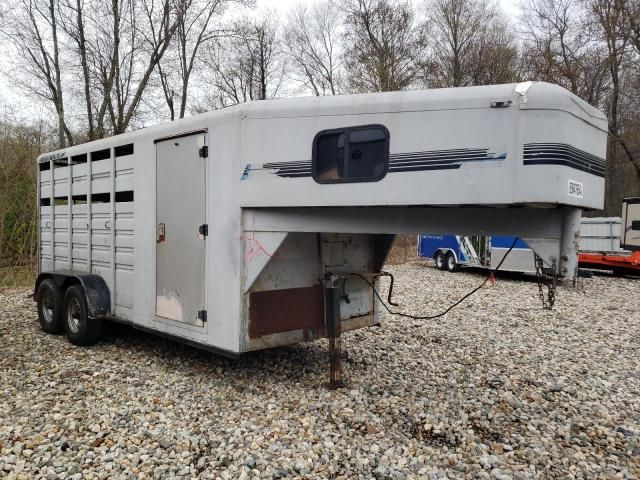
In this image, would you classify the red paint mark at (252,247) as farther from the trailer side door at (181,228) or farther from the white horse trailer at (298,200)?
the trailer side door at (181,228)

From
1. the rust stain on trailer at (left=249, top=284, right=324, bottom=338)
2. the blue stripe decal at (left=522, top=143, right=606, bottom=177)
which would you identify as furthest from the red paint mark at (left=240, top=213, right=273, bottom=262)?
the blue stripe decal at (left=522, top=143, right=606, bottom=177)

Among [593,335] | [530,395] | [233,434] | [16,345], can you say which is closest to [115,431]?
[233,434]

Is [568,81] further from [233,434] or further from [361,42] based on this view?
[233,434]

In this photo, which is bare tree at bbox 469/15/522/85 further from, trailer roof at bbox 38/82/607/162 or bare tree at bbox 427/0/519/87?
trailer roof at bbox 38/82/607/162

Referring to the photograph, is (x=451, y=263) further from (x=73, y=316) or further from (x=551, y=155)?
(x=551, y=155)

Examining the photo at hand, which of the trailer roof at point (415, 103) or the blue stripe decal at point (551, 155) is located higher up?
the trailer roof at point (415, 103)

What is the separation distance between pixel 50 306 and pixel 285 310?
3.99 meters

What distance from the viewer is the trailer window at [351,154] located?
3.74 m

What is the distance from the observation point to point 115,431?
12.7 ft

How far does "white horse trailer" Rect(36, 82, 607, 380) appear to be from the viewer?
10.8 ft

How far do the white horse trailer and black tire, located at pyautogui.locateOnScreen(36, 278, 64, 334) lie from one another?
39 millimetres

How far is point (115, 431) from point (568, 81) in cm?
2407

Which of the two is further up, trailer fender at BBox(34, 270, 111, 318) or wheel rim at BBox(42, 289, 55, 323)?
trailer fender at BBox(34, 270, 111, 318)

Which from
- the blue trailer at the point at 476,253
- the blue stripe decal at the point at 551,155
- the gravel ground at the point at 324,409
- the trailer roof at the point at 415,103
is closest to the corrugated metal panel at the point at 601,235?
the blue trailer at the point at 476,253
